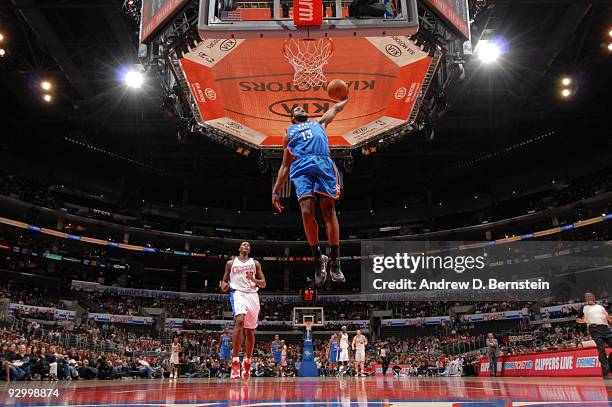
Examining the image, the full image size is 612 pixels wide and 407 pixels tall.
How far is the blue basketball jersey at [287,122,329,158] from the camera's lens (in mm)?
4992

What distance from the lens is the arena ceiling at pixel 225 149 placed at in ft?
59.1

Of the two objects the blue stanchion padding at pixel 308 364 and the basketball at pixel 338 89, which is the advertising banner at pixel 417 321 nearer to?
the blue stanchion padding at pixel 308 364

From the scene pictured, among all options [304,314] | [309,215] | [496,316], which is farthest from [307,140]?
[496,316]

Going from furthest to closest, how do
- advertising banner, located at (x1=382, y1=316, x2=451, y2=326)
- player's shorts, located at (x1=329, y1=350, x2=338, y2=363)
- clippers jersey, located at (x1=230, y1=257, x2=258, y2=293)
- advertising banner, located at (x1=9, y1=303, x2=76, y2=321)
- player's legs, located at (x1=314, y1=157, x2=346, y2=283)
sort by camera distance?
advertising banner, located at (x1=382, y1=316, x2=451, y2=326) → advertising banner, located at (x1=9, y1=303, x2=76, y2=321) → player's shorts, located at (x1=329, y1=350, x2=338, y2=363) → clippers jersey, located at (x1=230, y1=257, x2=258, y2=293) → player's legs, located at (x1=314, y1=157, x2=346, y2=283)

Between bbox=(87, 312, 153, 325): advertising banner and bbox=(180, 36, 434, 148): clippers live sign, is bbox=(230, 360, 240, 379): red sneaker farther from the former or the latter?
bbox=(87, 312, 153, 325): advertising banner

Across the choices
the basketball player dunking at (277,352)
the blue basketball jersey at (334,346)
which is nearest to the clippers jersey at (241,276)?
the basketball player dunking at (277,352)

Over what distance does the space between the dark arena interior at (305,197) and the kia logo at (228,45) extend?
5 centimetres

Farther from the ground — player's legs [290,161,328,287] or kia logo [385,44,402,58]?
kia logo [385,44,402,58]

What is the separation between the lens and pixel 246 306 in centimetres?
739

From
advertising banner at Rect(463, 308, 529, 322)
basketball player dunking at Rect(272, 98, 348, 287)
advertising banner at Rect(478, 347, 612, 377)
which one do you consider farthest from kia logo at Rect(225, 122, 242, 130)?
advertising banner at Rect(463, 308, 529, 322)

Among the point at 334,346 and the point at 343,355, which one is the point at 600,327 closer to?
the point at 343,355

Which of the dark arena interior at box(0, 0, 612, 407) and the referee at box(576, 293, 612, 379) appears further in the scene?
the referee at box(576, 293, 612, 379)

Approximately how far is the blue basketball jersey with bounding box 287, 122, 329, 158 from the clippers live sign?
5720 millimetres

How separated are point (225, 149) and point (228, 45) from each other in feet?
69.0
